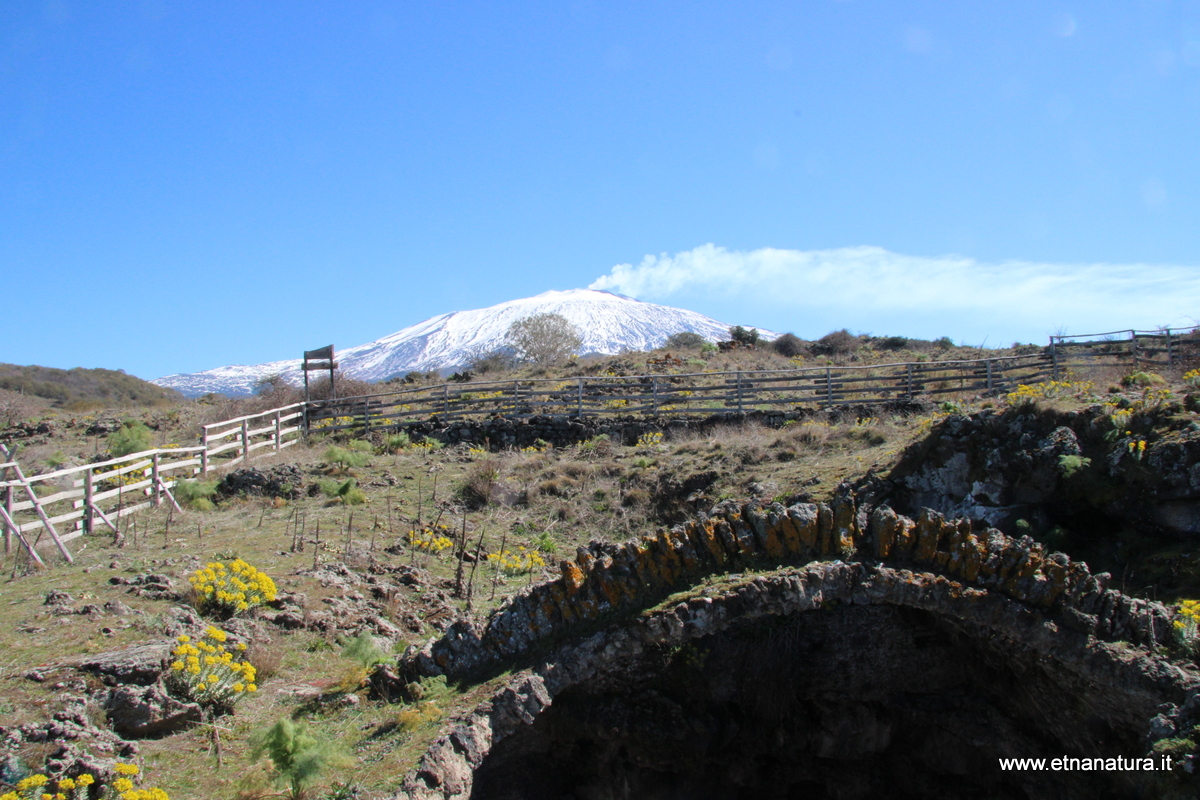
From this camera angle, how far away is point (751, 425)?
19.5 meters

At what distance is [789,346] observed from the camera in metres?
39.3

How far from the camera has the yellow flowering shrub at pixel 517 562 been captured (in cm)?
1032

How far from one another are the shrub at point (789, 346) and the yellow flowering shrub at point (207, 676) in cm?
3485

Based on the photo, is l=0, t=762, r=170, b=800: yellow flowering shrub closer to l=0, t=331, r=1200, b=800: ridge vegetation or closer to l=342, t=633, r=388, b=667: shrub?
l=0, t=331, r=1200, b=800: ridge vegetation

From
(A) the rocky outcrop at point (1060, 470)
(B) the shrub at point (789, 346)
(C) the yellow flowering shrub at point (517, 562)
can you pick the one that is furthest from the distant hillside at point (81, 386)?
(A) the rocky outcrop at point (1060, 470)

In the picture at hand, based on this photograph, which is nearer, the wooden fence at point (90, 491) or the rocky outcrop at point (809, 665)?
the rocky outcrop at point (809, 665)

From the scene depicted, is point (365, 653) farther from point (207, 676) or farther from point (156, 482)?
point (156, 482)

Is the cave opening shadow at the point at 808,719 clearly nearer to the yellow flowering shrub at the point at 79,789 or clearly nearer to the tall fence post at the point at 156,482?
the yellow flowering shrub at the point at 79,789

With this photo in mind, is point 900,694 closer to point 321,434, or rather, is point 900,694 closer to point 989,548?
point 989,548

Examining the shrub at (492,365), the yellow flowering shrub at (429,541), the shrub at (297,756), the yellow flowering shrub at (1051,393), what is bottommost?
the yellow flowering shrub at (429,541)

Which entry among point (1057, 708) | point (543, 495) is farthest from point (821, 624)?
point (543, 495)

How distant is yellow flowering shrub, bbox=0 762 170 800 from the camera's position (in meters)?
4.04

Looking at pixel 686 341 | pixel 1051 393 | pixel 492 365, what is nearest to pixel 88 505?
pixel 1051 393

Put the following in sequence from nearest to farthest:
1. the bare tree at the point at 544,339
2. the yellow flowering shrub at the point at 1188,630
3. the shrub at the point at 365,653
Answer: the yellow flowering shrub at the point at 1188,630 → the shrub at the point at 365,653 → the bare tree at the point at 544,339
